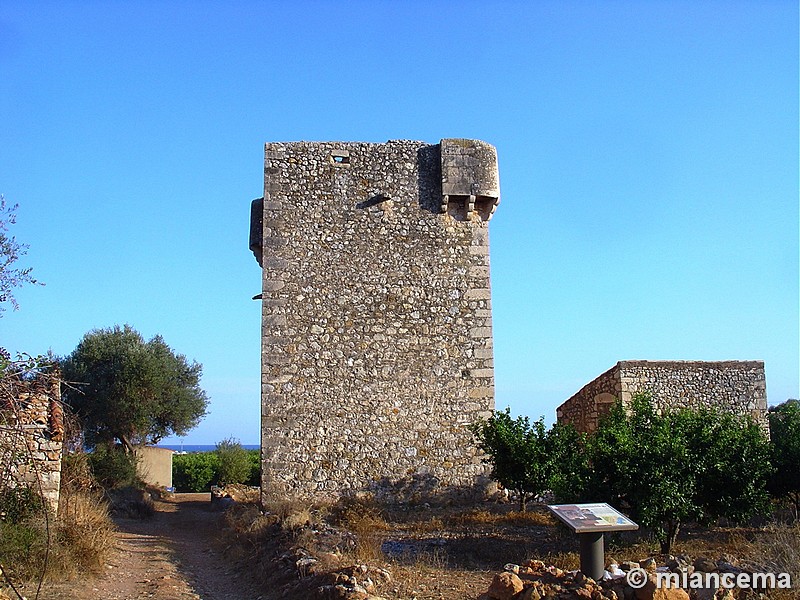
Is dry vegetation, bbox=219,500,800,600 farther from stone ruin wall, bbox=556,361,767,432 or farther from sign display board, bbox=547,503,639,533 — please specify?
stone ruin wall, bbox=556,361,767,432

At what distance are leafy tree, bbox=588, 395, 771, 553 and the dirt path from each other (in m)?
4.87

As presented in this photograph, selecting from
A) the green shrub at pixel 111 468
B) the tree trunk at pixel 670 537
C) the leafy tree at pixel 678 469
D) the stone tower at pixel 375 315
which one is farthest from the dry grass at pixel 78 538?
the green shrub at pixel 111 468

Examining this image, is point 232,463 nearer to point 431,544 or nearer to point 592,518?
point 431,544

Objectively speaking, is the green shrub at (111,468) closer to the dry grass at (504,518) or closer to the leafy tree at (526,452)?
the dry grass at (504,518)

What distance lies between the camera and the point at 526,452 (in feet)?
38.5

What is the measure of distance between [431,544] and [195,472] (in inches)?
788

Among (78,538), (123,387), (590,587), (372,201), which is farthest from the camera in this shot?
(123,387)

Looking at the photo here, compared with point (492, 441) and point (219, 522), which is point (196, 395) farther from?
point (492, 441)

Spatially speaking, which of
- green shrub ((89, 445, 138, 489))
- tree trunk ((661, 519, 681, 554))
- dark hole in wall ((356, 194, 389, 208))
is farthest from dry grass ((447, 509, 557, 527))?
green shrub ((89, 445, 138, 489))

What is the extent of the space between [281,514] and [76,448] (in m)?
3.87

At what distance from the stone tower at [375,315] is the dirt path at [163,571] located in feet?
6.54

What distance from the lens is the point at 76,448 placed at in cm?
1230

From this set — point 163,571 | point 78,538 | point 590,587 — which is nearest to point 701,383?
point 590,587

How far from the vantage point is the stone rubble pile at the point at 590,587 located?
6.23 m
